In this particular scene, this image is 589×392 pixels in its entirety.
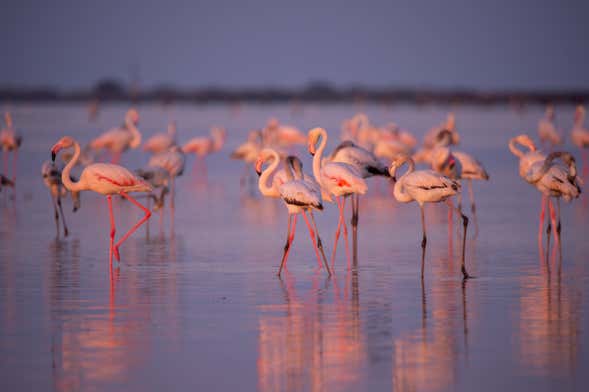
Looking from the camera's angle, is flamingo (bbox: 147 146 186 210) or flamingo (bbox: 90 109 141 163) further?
flamingo (bbox: 90 109 141 163)

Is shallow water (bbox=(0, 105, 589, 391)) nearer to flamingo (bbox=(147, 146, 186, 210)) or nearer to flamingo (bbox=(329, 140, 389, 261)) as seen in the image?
flamingo (bbox=(329, 140, 389, 261))

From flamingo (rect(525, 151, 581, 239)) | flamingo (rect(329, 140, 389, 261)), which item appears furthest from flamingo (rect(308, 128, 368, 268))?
flamingo (rect(525, 151, 581, 239))

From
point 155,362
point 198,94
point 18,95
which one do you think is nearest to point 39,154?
point 155,362

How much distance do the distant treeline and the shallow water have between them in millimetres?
78431

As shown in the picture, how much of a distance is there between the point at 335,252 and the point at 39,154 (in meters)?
17.2

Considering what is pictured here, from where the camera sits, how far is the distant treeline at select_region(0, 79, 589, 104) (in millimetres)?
96375

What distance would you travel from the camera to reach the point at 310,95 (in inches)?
5231

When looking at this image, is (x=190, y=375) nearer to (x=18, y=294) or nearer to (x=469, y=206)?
(x=18, y=294)

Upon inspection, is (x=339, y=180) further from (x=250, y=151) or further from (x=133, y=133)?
(x=133, y=133)

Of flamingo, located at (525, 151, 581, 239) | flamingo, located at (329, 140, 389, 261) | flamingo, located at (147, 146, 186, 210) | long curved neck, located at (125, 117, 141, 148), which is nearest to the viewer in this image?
flamingo, located at (525, 151, 581, 239)

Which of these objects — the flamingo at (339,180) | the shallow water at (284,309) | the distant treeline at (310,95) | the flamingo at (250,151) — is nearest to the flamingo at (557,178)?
the shallow water at (284,309)

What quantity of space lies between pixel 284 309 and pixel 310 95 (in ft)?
410

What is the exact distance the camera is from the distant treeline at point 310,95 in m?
96.4

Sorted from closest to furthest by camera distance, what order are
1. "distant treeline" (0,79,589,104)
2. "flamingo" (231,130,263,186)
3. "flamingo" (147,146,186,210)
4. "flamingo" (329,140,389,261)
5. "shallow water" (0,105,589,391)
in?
"shallow water" (0,105,589,391), "flamingo" (329,140,389,261), "flamingo" (147,146,186,210), "flamingo" (231,130,263,186), "distant treeline" (0,79,589,104)
